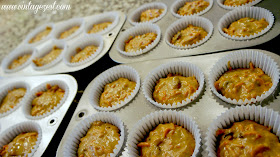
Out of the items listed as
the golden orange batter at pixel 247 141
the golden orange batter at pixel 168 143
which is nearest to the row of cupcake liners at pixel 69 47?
the golden orange batter at pixel 168 143

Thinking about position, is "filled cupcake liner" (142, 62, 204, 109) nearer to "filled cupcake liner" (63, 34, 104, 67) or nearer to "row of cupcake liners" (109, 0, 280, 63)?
"row of cupcake liners" (109, 0, 280, 63)

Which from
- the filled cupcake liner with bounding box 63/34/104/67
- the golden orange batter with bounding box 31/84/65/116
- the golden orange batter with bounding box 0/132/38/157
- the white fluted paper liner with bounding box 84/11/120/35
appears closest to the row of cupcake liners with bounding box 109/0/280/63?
the filled cupcake liner with bounding box 63/34/104/67

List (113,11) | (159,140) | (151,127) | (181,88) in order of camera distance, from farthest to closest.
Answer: (113,11), (181,88), (151,127), (159,140)

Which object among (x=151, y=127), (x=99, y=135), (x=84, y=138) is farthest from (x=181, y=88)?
(x=84, y=138)

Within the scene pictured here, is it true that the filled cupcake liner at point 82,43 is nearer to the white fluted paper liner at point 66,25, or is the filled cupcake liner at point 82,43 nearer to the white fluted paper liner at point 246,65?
the white fluted paper liner at point 66,25

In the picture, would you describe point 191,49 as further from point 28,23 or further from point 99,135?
point 28,23

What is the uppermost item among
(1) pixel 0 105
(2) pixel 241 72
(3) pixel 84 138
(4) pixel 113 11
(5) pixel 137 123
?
(4) pixel 113 11
